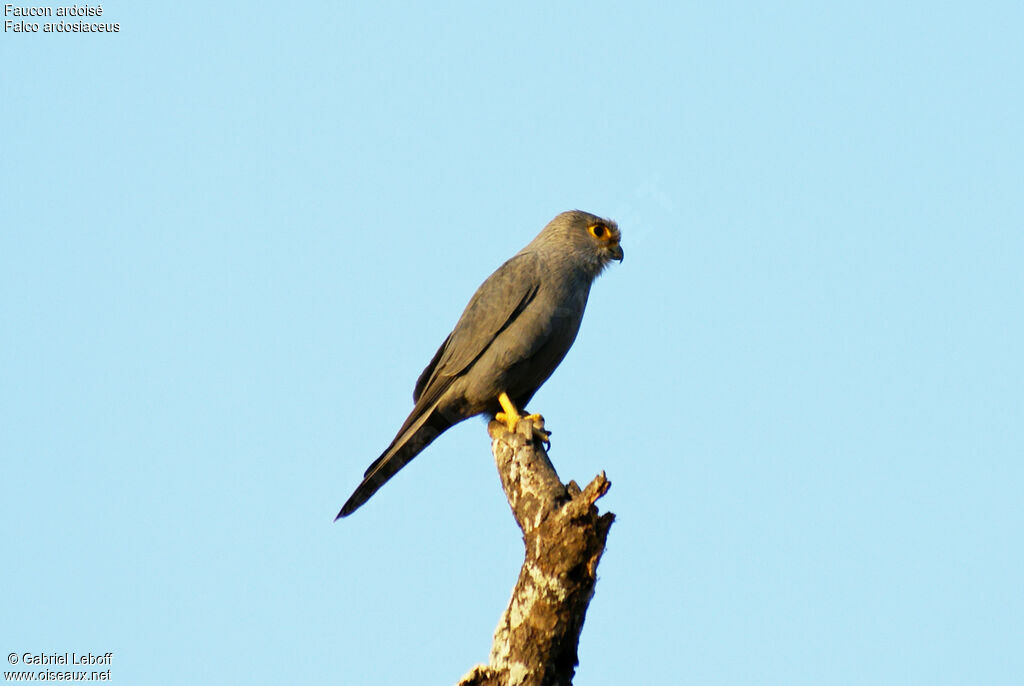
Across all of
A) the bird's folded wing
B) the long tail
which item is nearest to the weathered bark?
the long tail

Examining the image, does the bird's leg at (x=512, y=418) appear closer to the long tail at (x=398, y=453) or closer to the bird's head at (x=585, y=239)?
the long tail at (x=398, y=453)

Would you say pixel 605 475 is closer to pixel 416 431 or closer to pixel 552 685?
pixel 552 685

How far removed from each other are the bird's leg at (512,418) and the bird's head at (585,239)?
1330mm

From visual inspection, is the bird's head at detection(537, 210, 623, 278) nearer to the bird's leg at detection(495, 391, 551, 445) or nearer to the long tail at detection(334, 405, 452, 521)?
the bird's leg at detection(495, 391, 551, 445)

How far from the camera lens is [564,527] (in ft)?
14.0

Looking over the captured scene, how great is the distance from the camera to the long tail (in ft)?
22.3

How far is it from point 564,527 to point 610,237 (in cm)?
429

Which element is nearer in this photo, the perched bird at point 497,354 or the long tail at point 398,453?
the long tail at point 398,453

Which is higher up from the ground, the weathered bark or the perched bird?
the perched bird

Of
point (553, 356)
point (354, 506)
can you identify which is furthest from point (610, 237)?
point (354, 506)

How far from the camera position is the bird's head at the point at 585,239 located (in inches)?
310

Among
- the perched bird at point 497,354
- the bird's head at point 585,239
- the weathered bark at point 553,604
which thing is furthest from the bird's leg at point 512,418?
the weathered bark at point 553,604

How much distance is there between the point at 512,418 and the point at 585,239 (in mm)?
1951

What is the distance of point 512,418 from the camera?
677 centimetres
